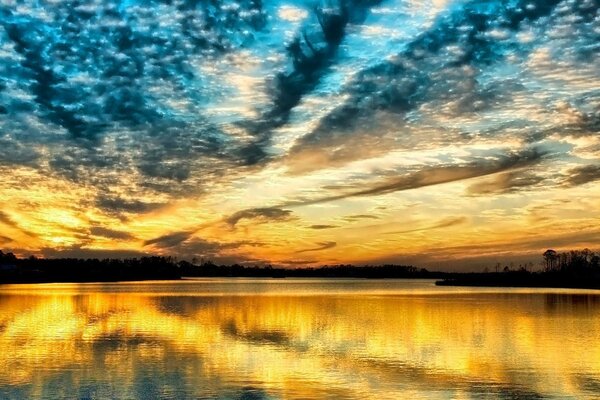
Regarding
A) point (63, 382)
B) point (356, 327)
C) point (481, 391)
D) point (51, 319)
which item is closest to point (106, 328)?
point (51, 319)

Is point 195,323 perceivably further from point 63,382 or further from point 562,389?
point 562,389

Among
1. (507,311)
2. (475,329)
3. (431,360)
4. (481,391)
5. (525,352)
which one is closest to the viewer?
(481,391)

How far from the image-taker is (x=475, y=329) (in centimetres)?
4550

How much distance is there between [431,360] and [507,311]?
35.1 meters

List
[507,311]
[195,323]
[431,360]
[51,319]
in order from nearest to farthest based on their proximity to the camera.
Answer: [431,360] → [195,323] → [51,319] → [507,311]

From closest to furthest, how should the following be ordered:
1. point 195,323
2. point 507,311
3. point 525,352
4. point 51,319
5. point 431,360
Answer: point 431,360 → point 525,352 → point 195,323 → point 51,319 → point 507,311

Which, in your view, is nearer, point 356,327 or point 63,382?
point 63,382

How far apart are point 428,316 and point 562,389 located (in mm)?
33783

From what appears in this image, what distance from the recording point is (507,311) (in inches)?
2494

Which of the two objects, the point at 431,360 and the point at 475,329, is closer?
the point at 431,360

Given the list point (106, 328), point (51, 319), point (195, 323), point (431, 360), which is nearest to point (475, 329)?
point (431, 360)

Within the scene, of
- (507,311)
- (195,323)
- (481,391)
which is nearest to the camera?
A: (481,391)

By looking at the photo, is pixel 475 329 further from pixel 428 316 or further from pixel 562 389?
pixel 562 389

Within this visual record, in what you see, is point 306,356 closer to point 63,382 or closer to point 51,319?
point 63,382
